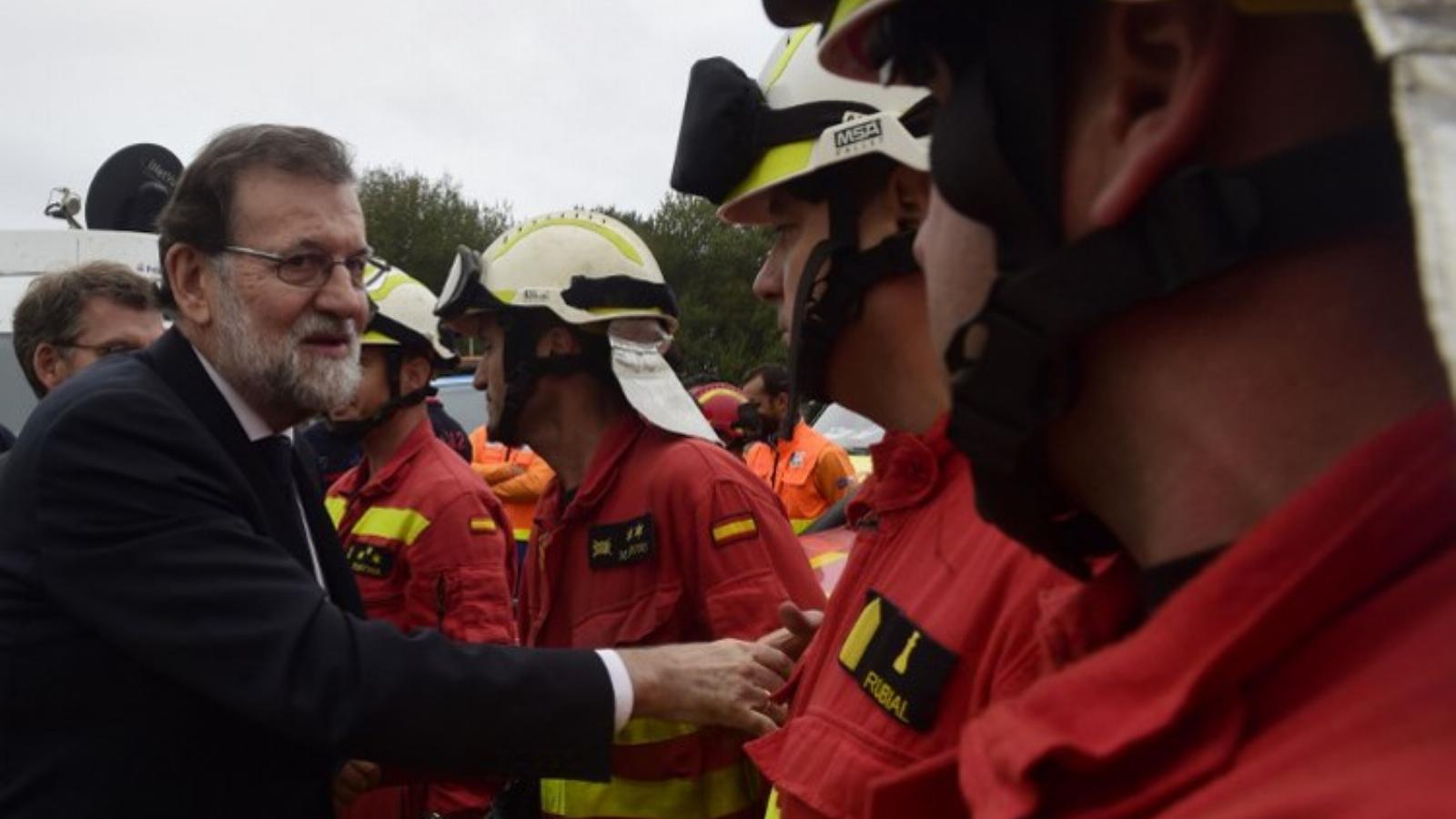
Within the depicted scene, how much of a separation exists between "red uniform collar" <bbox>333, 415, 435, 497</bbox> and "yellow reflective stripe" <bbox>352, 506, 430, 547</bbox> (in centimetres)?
10

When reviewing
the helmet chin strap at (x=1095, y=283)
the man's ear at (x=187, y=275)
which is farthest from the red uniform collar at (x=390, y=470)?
the helmet chin strap at (x=1095, y=283)

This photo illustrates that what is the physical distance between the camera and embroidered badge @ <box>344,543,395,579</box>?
176 inches

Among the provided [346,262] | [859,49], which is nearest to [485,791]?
[346,262]

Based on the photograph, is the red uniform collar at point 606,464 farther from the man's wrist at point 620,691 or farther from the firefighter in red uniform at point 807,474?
the firefighter in red uniform at point 807,474

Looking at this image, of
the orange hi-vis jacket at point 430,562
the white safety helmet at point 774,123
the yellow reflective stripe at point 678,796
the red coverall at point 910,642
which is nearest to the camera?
the red coverall at point 910,642

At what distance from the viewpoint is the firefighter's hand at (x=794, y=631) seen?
95.3 inches

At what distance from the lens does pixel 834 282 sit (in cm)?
240

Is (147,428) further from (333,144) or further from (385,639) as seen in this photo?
(333,144)

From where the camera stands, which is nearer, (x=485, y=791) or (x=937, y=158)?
(x=937, y=158)

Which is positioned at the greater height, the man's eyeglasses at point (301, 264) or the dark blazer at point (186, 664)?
the man's eyeglasses at point (301, 264)

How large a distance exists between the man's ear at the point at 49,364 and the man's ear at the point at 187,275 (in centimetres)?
220

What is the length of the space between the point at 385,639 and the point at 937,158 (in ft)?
5.84

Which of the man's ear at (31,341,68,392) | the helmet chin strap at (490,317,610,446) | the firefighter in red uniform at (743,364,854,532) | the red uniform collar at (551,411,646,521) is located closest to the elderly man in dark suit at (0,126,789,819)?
the red uniform collar at (551,411,646,521)

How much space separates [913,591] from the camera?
1.84m
